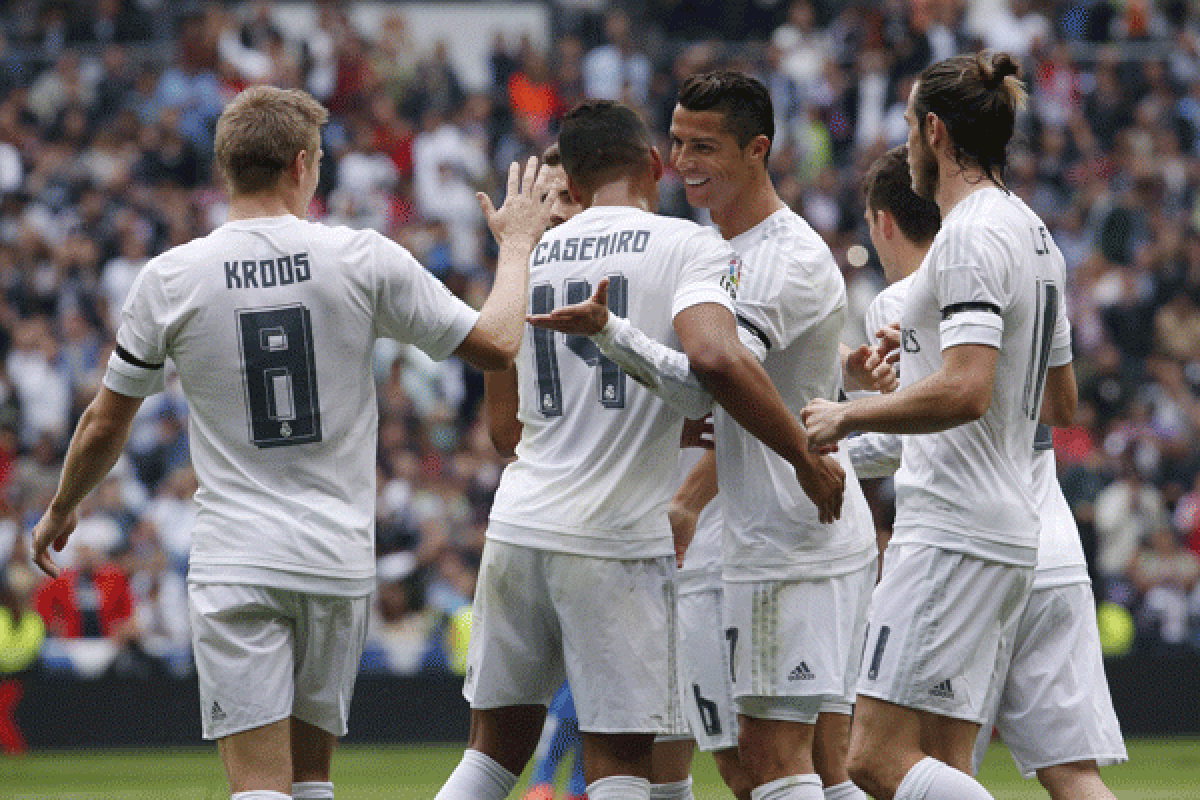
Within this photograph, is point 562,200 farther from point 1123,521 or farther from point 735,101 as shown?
point 1123,521

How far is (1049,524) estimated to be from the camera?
5582 mm

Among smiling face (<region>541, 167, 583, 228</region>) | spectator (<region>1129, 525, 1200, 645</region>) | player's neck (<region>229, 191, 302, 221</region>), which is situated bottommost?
spectator (<region>1129, 525, 1200, 645</region>)

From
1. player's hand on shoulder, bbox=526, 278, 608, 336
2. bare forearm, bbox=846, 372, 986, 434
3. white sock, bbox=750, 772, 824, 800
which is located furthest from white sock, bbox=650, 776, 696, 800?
player's hand on shoulder, bbox=526, 278, 608, 336

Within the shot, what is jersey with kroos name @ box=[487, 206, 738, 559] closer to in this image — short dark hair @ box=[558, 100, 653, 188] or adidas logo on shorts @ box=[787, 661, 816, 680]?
short dark hair @ box=[558, 100, 653, 188]

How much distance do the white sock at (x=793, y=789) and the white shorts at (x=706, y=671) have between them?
445 mm

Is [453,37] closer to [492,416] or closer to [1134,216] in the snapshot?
[1134,216]

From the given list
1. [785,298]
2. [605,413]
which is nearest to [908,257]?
[785,298]

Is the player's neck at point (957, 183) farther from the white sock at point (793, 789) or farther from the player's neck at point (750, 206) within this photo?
the white sock at point (793, 789)

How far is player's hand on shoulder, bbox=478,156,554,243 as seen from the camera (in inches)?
202

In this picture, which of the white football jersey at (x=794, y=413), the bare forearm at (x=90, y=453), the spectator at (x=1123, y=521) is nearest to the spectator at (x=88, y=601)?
the spectator at (x=1123, y=521)

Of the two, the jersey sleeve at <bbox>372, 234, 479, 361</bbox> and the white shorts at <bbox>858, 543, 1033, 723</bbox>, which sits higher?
the jersey sleeve at <bbox>372, 234, 479, 361</bbox>

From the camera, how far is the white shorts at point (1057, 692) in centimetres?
536

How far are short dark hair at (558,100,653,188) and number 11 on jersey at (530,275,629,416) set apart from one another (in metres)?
0.41

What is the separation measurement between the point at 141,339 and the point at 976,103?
246 centimetres
